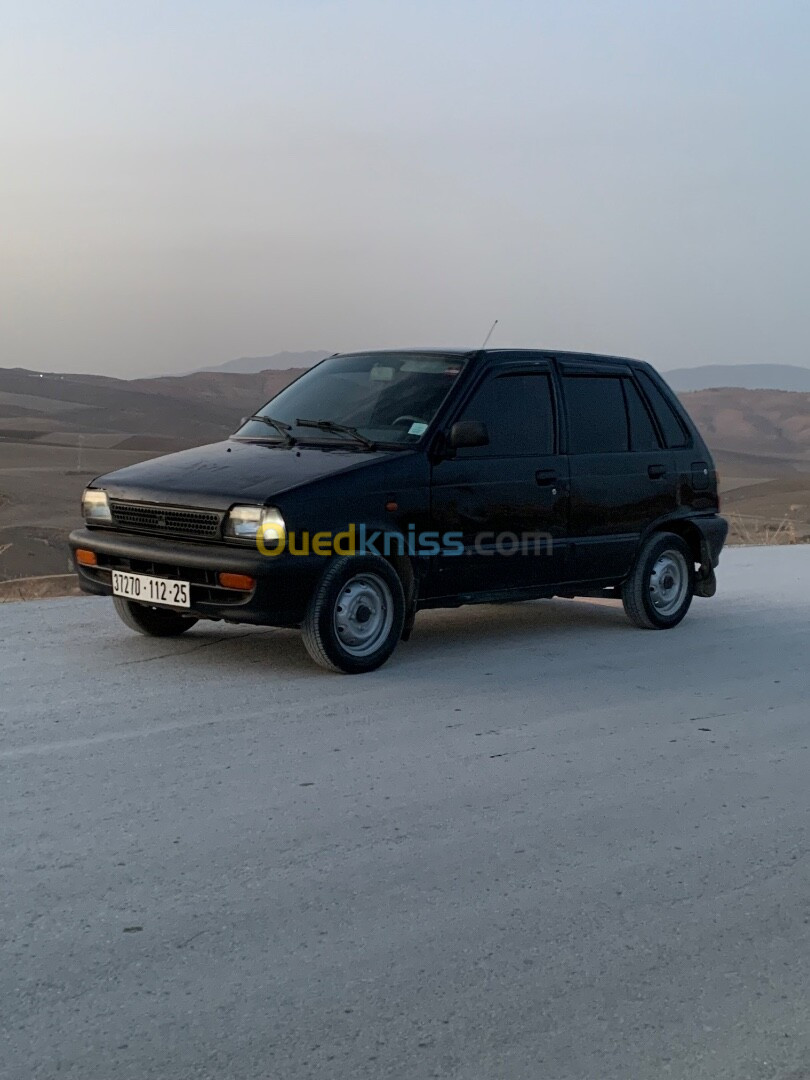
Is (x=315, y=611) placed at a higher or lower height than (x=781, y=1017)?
higher

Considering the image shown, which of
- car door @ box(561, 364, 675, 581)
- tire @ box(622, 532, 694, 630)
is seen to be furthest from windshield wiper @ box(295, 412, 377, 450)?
tire @ box(622, 532, 694, 630)

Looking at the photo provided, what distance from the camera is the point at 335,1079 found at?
→ 3102 mm

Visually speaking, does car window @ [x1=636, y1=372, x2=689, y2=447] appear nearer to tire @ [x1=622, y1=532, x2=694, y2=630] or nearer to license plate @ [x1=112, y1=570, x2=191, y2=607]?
Result: tire @ [x1=622, y1=532, x2=694, y2=630]

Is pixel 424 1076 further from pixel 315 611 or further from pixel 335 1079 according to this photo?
pixel 315 611

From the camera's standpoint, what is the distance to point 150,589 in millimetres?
7715

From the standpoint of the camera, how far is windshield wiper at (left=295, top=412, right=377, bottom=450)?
8094 mm

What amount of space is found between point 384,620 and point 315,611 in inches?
19.8

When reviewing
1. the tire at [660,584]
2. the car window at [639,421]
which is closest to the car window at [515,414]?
the car window at [639,421]

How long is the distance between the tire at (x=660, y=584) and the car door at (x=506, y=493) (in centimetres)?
87

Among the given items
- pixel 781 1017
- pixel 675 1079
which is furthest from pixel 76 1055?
pixel 781 1017

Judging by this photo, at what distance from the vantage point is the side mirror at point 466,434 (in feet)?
26.1

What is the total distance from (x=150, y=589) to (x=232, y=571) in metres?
0.66

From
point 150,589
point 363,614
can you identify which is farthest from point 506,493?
point 150,589

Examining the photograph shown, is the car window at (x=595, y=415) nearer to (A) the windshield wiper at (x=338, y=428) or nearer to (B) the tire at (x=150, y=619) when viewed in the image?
(A) the windshield wiper at (x=338, y=428)
